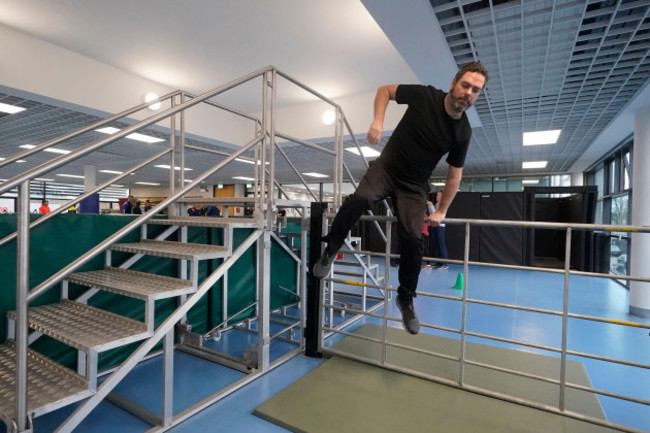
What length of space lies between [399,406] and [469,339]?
169 cm

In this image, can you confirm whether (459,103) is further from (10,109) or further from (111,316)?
(10,109)

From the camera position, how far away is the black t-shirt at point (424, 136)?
2258 millimetres

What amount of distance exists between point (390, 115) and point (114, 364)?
5384 mm

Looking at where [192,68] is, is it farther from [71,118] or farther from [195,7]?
[71,118]

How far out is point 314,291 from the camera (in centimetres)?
316

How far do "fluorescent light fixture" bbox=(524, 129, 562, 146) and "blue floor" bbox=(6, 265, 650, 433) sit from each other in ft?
10.1

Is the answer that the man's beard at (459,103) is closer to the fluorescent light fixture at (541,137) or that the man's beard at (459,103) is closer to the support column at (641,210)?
the support column at (641,210)

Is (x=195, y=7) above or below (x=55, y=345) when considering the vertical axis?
above

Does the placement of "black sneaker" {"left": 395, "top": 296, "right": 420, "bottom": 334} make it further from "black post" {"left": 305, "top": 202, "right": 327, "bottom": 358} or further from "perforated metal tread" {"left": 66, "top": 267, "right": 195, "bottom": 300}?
"perforated metal tread" {"left": 66, "top": 267, "right": 195, "bottom": 300}

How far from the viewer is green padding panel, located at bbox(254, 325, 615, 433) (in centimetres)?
210

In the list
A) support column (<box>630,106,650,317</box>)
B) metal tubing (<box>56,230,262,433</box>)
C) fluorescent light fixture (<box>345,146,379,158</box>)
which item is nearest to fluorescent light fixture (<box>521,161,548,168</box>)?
fluorescent light fixture (<box>345,146,379,158</box>)

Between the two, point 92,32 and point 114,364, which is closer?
point 114,364

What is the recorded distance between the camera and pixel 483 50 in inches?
132

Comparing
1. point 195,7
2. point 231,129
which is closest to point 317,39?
point 195,7
